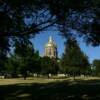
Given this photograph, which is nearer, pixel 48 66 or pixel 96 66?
pixel 48 66

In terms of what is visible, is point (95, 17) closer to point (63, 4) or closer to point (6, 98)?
point (63, 4)

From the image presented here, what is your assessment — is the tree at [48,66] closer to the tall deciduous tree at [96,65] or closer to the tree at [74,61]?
the tall deciduous tree at [96,65]

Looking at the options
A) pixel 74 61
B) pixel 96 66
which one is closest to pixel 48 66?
pixel 96 66

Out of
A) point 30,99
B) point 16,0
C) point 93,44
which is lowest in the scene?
point 30,99

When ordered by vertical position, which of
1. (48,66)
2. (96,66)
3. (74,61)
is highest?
(96,66)

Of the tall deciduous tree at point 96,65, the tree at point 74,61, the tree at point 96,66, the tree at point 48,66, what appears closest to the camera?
the tree at point 74,61

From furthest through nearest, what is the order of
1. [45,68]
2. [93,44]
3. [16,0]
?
[45,68] → [93,44] → [16,0]

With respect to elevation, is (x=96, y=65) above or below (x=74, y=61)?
above

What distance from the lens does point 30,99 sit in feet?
83.1

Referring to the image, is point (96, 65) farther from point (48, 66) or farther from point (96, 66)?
point (48, 66)

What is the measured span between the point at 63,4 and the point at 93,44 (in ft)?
14.3

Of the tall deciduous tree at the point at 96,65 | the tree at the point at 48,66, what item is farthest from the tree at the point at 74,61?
the tall deciduous tree at the point at 96,65

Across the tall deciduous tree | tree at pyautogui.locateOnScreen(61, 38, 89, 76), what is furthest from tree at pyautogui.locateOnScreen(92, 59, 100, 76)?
tree at pyautogui.locateOnScreen(61, 38, 89, 76)

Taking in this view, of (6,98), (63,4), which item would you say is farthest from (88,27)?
(6,98)
